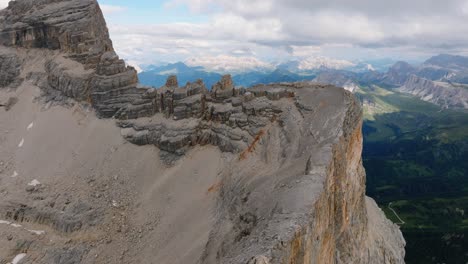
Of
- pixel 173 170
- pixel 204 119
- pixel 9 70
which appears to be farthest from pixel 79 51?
pixel 173 170

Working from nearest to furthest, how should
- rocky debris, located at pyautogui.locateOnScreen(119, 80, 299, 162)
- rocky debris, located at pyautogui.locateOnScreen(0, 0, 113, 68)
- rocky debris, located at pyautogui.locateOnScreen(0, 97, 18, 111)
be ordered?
rocky debris, located at pyautogui.locateOnScreen(119, 80, 299, 162) < rocky debris, located at pyautogui.locateOnScreen(0, 97, 18, 111) < rocky debris, located at pyautogui.locateOnScreen(0, 0, 113, 68)

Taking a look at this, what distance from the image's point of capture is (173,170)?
7138cm

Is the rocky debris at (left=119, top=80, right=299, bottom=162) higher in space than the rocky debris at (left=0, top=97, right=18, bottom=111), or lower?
higher

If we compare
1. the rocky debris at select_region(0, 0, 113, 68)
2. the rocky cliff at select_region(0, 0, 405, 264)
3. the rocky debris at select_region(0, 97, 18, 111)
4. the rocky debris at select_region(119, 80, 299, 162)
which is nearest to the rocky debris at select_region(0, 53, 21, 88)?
the rocky cliff at select_region(0, 0, 405, 264)

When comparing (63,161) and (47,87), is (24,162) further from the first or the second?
(47,87)

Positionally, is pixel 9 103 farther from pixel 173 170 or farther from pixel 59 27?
pixel 173 170

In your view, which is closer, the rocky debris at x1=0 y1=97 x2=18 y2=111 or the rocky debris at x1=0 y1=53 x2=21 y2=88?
the rocky debris at x1=0 y1=97 x2=18 y2=111

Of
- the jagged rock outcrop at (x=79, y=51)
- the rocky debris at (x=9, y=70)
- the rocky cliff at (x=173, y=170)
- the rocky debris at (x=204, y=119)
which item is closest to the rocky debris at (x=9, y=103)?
the rocky cliff at (x=173, y=170)

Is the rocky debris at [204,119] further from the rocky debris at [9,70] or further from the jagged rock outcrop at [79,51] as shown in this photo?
the rocky debris at [9,70]

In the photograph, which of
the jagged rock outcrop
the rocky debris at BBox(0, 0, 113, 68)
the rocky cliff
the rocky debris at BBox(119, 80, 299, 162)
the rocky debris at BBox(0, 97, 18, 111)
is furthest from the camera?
the rocky debris at BBox(0, 0, 113, 68)

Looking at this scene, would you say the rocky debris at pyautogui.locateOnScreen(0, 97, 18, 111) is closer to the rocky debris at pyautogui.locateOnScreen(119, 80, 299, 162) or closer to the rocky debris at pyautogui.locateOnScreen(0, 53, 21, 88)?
the rocky debris at pyautogui.locateOnScreen(0, 53, 21, 88)

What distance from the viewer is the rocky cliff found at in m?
44.6

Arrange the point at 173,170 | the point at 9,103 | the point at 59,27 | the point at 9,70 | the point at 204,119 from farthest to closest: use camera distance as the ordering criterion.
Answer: the point at 9,70 → the point at 59,27 → the point at 9,103 → the point at 204,119 → the point at 173,170

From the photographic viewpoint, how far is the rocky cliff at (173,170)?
4462 centimetres
